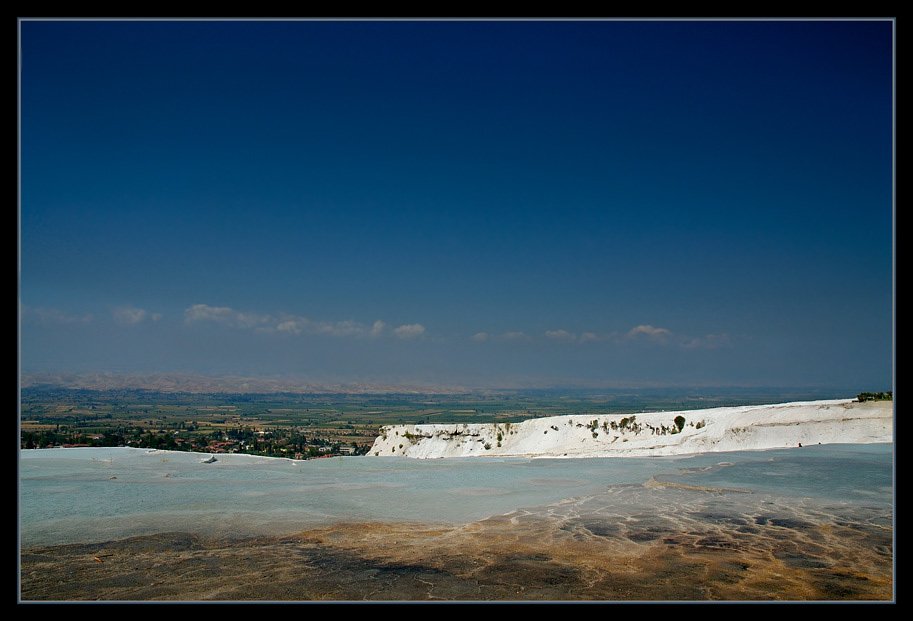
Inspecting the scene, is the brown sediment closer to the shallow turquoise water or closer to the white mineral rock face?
the shallow turquoise water

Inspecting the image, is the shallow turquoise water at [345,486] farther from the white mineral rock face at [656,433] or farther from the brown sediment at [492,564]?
the white mineral rock face at [656,433]

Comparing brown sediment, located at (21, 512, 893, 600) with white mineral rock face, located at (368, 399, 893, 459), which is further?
white mineral rock face, located at (368, 399, 893, 459)

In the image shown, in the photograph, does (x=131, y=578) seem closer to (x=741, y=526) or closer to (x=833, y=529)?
(x=741, y=526)

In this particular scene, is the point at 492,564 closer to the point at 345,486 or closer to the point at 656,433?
the point at 345,486

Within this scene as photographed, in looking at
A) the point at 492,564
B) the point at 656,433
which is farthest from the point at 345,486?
the point at 656,433

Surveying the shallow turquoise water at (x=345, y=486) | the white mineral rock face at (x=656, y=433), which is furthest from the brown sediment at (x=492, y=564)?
the white mineral rock face at (x=656, y=433)

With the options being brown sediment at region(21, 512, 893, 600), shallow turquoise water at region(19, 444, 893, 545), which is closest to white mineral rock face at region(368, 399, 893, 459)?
shallow turquoise water at region(19, 444, 893, 545)
